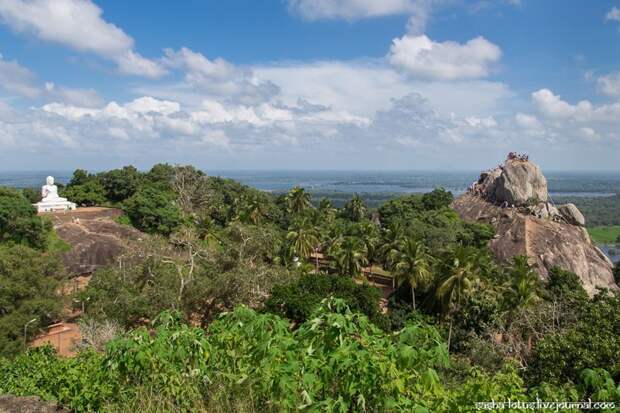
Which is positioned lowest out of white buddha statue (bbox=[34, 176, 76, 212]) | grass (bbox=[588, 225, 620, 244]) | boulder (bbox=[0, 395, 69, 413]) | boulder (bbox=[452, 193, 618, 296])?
grass (bbox=[588, 225, 620, 244])

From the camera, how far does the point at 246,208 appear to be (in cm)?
4134

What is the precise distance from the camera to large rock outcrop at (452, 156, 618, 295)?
126 feet

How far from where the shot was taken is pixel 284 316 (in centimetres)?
1906

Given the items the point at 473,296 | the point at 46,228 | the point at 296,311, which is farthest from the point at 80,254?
the point at 473,296

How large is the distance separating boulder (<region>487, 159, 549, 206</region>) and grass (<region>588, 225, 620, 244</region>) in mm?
58615

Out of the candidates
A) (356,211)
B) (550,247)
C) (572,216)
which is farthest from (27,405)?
(572,216)

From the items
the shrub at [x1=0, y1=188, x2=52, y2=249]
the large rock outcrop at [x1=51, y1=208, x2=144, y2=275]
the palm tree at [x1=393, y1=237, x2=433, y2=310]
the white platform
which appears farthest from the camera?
the white platform

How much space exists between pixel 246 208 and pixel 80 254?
16111 millimetres

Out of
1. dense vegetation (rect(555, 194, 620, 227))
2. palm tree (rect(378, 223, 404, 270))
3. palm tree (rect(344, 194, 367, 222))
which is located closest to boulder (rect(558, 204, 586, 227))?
palm tree (rect(344, 194, 367, 222))

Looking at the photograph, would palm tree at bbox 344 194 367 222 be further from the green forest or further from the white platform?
the white platform

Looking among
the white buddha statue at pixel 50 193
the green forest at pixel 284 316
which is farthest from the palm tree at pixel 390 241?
the white buddha statue at pixel 50 193

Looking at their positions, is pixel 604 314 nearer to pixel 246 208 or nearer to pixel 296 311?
pixel 296 311

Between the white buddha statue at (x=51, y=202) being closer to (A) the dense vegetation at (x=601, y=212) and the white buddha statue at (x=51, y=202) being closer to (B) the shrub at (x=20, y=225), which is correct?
(B) the shrub at (x=20, y=225)

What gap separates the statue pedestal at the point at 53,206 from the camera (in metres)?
33.2
